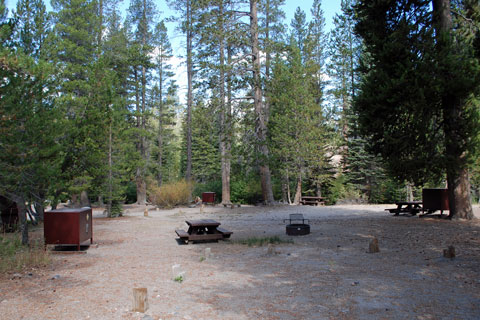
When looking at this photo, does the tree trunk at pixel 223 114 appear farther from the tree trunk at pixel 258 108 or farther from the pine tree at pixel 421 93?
the pine tree at pixel 421 93

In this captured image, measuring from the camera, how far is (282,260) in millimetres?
7441

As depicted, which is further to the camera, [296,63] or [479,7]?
[296,63]

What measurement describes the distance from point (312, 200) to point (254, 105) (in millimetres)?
8188

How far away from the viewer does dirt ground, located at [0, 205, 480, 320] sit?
4.45m

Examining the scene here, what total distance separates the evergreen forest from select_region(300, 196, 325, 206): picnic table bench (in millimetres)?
1363

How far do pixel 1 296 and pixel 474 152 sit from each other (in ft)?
41.6

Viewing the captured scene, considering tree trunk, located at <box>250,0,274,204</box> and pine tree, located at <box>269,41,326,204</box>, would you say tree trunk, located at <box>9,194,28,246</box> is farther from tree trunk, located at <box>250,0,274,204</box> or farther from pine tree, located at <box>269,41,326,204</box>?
pine tree, located at <box>269,41,326,204</box>

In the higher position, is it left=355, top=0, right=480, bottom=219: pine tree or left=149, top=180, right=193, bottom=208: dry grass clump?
left=355, top=0, right=480, bottom=219: pine tree

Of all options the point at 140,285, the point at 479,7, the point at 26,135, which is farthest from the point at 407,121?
the point at 26,135

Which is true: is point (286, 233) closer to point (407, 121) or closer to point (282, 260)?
point (282, 260)

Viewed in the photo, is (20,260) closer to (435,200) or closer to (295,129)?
(435,200)

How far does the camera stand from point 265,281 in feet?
19.3

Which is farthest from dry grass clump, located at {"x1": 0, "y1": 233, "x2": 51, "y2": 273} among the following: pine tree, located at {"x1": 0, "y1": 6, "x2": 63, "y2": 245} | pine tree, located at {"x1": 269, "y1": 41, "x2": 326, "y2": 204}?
pine tree, located at {"x1": 269, "y1": 41, "x2": 326, "y2": 204}

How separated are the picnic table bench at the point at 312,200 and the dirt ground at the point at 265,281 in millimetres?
14517
